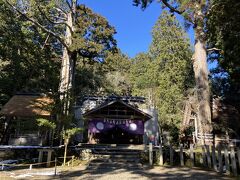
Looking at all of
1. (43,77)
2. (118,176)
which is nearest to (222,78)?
(43,77)

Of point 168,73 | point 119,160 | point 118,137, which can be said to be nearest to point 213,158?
point 119,160

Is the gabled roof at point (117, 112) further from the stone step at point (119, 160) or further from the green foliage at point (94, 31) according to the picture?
the stone step at point (119, 160)

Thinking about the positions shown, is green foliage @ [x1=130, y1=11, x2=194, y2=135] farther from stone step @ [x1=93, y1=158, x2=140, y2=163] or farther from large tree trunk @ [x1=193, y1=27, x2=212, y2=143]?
stone step @ [x1=93, y1=158, x2=140, y2=163]

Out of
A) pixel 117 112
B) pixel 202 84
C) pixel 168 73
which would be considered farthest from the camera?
pixel 168 73

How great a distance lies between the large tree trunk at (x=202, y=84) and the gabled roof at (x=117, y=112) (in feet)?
19.6

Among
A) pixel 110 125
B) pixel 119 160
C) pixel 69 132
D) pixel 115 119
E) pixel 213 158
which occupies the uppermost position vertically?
pixel 115 119

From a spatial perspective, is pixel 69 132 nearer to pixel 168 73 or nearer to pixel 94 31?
pixel 94 31

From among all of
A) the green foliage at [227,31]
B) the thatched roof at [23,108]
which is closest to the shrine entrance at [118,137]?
the thatched roof at [23,108]

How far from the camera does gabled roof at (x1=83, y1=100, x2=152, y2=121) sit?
18.5m

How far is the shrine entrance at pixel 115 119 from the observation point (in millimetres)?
18578

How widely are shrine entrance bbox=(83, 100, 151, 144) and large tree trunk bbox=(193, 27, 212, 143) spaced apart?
5949 millimetres

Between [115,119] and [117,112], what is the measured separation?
64cm

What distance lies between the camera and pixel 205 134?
1214cm

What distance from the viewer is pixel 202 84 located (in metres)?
13.2
